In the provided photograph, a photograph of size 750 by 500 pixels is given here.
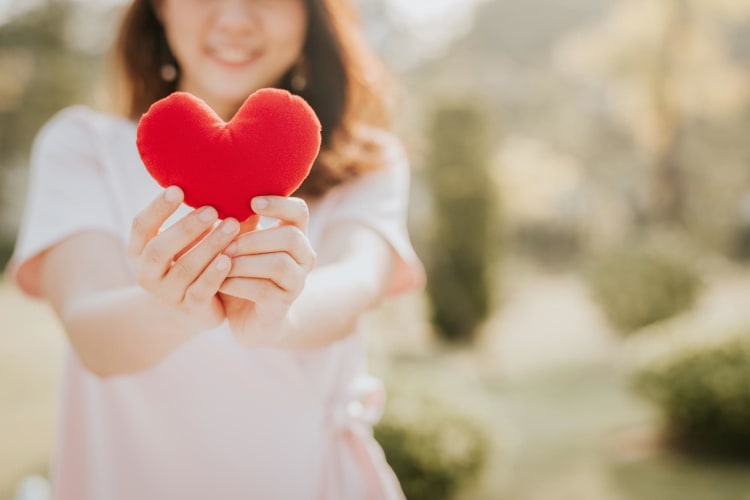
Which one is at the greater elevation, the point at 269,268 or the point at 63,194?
the point at 269,268

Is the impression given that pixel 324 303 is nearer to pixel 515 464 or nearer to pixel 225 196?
pixel 225 196

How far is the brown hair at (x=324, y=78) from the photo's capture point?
167cm

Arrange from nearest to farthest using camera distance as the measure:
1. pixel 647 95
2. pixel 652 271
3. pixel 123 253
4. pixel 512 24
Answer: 1. pixel 123 253
2. pixel 652 271
3. pixel 647 95
4. pixel 512 24

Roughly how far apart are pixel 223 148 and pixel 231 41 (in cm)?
60

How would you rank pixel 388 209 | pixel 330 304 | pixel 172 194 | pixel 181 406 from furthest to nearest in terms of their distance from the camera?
pixel 388 209
pixel 181 406
pixel 330 304
pixel 172 194

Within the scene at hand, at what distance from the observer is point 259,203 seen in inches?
36.1

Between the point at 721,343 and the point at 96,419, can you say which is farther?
the point at 721,343

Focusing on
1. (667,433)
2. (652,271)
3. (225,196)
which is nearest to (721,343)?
(667,433)

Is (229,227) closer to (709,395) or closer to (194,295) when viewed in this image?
(194,295)

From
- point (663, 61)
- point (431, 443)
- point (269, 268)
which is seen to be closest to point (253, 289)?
point (269, 268)

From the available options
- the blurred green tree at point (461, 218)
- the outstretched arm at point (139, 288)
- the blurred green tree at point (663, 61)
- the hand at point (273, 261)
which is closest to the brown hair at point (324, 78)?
the outstretched arm at point (139, 288)

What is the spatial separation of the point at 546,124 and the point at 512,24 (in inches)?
271

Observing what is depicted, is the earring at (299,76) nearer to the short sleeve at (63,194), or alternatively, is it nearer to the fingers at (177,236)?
the short sleeve at (63,194)

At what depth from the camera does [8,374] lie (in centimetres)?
863
